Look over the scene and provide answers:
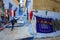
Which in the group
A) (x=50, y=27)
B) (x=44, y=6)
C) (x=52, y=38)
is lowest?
(x=52, y=38)

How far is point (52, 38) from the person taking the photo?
45.8 inches

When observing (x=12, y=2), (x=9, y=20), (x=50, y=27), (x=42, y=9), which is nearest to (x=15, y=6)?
(x=12, y=2)

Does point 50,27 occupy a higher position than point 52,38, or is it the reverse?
point 50,27

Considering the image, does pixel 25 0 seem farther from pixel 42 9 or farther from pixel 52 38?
pixel 52 38

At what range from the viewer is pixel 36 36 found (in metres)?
1.15

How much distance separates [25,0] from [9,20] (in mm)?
256

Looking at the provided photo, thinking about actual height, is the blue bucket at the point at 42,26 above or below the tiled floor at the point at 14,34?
above

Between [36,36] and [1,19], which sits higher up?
[1,19]

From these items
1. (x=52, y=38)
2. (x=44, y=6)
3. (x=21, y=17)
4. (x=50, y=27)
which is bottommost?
(x=52, y=38)

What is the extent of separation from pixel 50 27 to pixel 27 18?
0.82 feet

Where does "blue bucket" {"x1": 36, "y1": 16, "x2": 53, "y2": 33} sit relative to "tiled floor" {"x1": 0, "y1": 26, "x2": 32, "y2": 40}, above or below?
above

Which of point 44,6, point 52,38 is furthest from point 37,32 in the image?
point 44,6

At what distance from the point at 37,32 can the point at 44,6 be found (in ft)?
0.88

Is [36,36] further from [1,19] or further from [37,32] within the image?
[1,19]
